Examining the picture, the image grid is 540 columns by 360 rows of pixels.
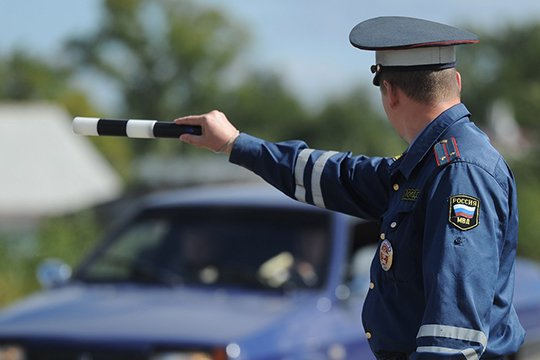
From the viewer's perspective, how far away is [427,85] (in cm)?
312

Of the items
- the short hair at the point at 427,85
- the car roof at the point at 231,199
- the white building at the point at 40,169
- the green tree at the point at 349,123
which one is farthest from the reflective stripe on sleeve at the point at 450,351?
the green tree at the point at 349,123

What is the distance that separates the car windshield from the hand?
9.29 ft

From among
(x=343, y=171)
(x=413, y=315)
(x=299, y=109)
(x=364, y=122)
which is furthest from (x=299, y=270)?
(x=299, y=109)

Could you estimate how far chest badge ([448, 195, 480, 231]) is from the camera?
288 centimetres

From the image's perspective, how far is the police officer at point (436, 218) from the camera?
2867 millimetres

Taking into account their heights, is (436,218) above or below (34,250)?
below

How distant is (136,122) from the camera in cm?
353

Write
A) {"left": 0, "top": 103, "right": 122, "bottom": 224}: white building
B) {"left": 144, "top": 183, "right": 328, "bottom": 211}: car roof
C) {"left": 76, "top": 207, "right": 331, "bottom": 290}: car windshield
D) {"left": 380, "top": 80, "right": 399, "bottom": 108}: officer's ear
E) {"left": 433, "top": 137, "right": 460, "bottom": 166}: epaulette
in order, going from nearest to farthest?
{"left": 433, "top": 137, "right": 460, "bottom": 166}: epaulette → {"left": 380, "top": 80, "right": 399, "bottom": 108}: officer's ear → {"left": 76, "top": 207, "right": 331, "bottom": 290}: car windshield → {"left": 144, "top": 183, "right": 328, "bottom": 211}: car roof → {"left": 0, "top": 103, "right": 122, "bottom": 224}: white building

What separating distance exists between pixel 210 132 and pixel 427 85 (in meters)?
0.72

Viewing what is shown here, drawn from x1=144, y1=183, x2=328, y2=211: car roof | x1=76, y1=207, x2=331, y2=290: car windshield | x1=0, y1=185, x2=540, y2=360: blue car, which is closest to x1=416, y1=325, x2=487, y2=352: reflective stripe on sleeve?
x1=0, y1=185, x2=540, y2=360: blue car

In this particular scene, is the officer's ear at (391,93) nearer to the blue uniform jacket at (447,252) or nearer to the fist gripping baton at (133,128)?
the blue uniform jacket at (447,252)

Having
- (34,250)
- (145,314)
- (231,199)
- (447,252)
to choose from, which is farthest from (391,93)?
(34,250)

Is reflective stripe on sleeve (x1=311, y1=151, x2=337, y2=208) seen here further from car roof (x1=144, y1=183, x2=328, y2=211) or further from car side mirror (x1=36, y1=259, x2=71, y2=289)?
car side mirror (x1=36, y1=259, x2=71, y2=289)

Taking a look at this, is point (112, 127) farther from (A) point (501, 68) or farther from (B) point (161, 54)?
(A) point (501, 68)
